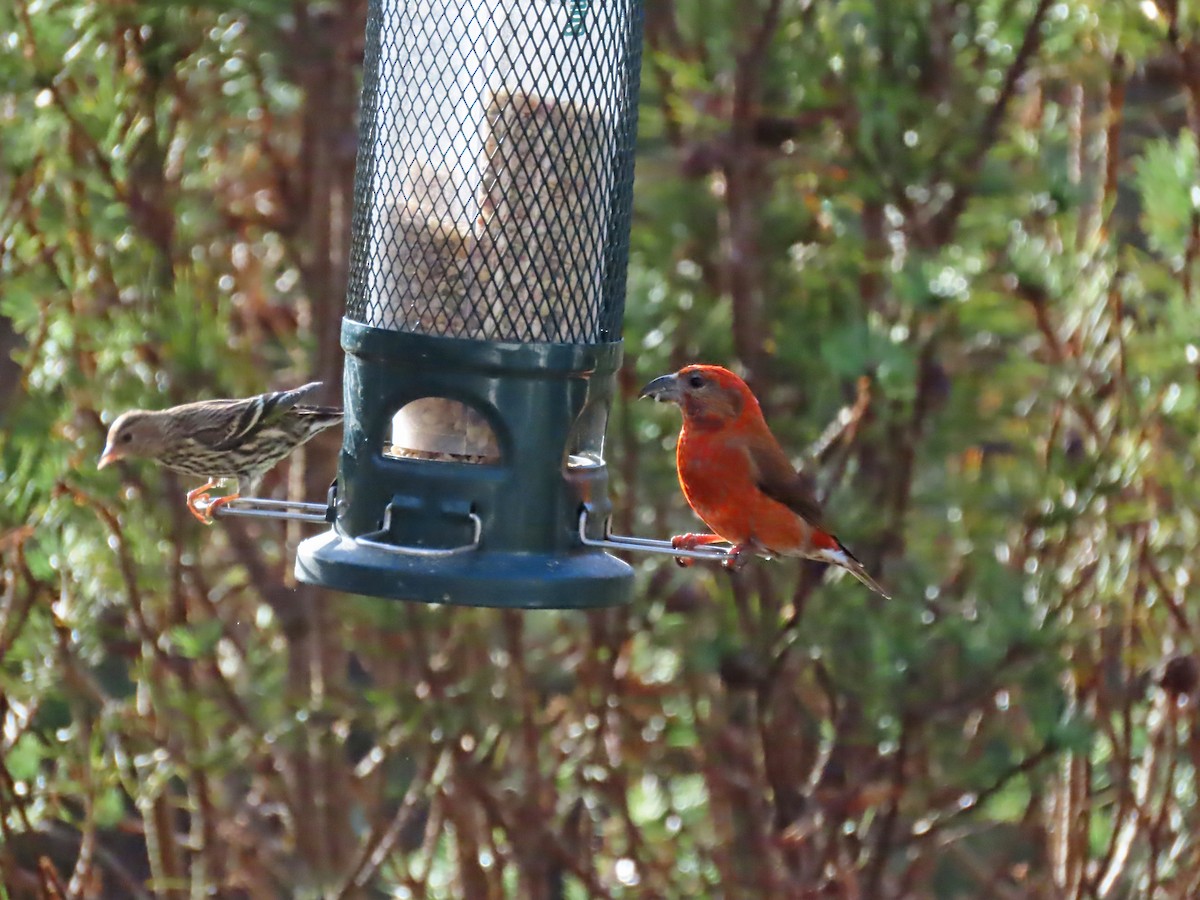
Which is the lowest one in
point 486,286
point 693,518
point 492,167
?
point 693,518

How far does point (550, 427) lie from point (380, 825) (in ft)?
7.44

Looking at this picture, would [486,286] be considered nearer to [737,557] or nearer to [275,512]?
[275,512]

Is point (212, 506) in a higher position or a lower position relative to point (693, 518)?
higher

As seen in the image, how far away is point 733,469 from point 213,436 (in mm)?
1387

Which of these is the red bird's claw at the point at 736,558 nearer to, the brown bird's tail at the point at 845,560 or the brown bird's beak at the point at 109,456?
the brown bird's tail at the point at 845,560

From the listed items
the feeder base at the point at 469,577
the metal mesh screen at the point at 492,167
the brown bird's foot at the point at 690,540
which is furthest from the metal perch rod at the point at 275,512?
the brown bird's foot at the point at 690,540

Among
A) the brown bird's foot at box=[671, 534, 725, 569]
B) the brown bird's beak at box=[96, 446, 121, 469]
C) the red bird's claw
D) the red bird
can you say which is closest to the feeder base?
the red bird's claw

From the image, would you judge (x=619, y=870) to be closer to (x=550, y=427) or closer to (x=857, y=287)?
(x=857, y=287)

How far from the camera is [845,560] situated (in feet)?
14.8

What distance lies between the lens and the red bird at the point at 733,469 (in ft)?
14.1

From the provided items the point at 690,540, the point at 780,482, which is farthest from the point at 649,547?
the point at 780,482

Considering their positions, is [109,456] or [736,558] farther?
[109,456]

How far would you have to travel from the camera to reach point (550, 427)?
3.74m

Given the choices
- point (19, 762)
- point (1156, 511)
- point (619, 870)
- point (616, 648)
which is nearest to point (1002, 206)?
point (1156, 511)
